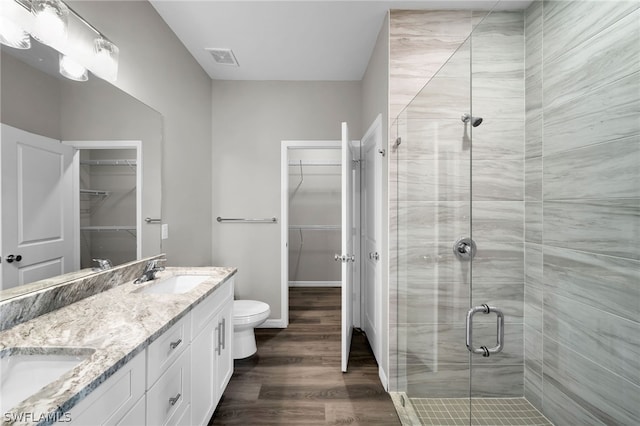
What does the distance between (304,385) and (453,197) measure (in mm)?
1683

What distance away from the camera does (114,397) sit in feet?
2.70

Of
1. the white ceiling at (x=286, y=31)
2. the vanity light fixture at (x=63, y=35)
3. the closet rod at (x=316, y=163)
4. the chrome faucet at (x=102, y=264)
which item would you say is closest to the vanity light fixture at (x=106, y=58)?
the vanity light fixture at (x=63, y=35)

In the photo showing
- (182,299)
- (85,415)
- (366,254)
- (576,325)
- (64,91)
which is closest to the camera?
(85,415)

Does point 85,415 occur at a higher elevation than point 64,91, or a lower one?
lower

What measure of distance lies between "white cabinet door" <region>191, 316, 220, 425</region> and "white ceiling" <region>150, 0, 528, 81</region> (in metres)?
2.10

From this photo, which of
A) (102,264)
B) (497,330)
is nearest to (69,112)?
(102,264)

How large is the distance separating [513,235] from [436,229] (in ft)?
1.73

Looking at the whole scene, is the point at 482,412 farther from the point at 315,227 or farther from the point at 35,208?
the point at 315,227

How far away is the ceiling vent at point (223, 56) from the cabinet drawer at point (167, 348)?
7.42ft

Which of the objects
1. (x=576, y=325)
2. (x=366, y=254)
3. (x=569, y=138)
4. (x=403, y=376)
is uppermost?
(x=569, y=138)

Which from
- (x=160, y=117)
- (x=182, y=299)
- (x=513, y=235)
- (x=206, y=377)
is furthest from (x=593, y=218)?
(x=160, y=117)

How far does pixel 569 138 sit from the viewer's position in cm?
152

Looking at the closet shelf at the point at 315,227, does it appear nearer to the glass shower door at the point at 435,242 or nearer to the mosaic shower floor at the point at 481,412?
the glass shower door at the point at 435,242

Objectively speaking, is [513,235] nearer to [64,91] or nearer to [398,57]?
[398,57]
